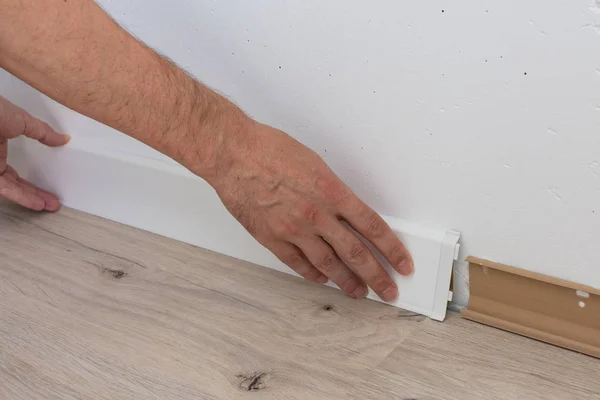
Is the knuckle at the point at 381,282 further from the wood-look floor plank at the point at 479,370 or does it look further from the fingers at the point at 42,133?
the fingers at the point at 42,133

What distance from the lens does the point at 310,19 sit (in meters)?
0.71

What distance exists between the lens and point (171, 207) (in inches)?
38.5

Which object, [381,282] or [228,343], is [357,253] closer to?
[381,282]

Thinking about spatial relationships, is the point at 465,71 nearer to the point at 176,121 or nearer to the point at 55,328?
the point at 176,121

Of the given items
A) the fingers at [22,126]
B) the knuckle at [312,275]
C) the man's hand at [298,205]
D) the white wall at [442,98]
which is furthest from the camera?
the fingers at [22,126]

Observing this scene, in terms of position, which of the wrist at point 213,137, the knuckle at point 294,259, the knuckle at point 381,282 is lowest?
the knuckle at point 381,282

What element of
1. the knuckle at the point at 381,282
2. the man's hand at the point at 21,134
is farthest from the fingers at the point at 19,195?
the knuckle at the point at 381,282

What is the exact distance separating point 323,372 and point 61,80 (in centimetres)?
44

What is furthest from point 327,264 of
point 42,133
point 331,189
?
point 42,133

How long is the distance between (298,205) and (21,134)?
63 cm

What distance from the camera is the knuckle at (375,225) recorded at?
0.74 m

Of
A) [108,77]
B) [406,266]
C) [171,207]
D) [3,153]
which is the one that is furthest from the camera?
[3,153]

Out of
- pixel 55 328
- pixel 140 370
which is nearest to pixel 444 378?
pixel 140 370

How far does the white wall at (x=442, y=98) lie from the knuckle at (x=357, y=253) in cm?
7
